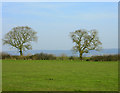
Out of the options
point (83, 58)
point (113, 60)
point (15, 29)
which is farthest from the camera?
point (15, 29)

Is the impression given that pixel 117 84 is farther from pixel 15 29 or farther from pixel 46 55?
pixel 15 29

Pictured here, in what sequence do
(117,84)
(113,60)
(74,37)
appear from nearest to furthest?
(117,84)
(113,60)
(74,37)

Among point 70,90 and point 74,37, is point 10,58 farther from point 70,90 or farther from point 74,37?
point 70,90

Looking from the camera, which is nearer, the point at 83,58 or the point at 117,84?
the point at 117,84

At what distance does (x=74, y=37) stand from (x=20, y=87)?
1714 centimetres

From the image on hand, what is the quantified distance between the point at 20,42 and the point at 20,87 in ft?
63.5

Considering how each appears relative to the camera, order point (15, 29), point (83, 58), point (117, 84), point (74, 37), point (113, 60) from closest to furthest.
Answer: point (117, 84)
point (113, 60)
point (83, 58)
point (74, 37)
point (15, 29)

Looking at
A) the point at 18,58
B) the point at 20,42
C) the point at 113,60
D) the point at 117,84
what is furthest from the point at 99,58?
the point at 117,84

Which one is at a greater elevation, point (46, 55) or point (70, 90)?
point (46, 55)

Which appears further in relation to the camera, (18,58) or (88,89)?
(18,58)

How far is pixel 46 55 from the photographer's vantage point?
Answer: 20344 mm

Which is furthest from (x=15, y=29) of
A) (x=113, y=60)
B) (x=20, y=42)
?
(x=113, y=60)

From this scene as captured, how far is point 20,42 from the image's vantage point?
2555 centimetres

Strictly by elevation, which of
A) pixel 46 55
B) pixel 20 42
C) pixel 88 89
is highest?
pixel 20 42
